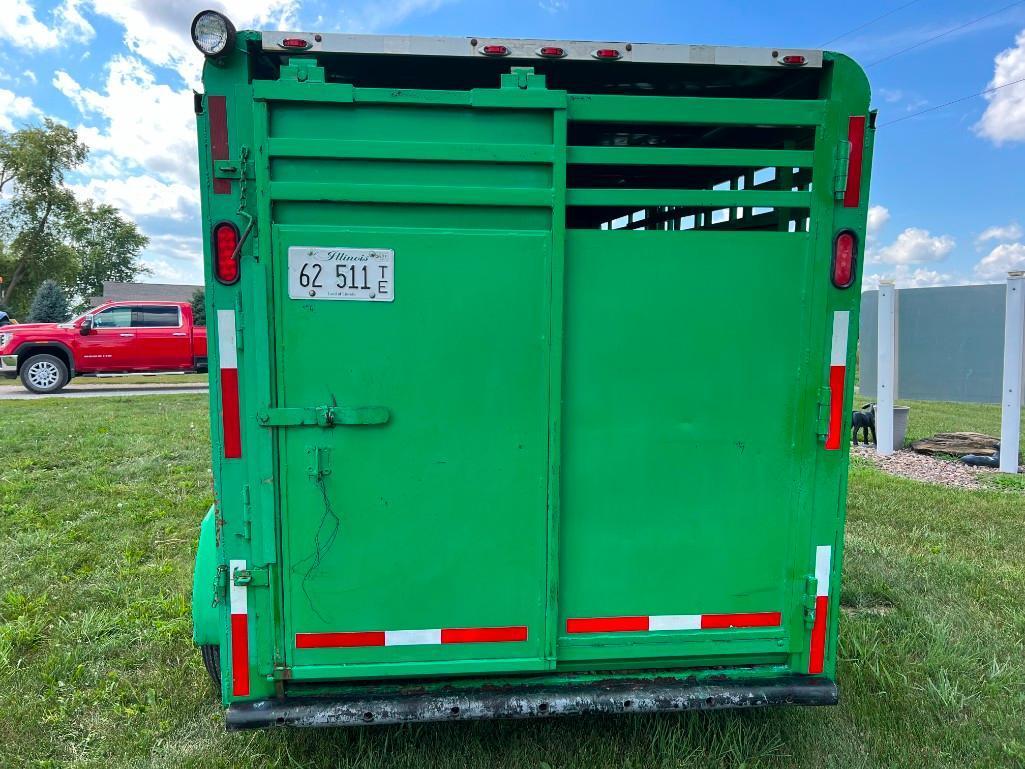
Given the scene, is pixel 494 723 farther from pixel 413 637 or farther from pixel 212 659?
pixel 212 659

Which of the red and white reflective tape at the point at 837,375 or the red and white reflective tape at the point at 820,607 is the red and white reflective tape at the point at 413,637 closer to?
the red and white reflective tape at the point at 820,607

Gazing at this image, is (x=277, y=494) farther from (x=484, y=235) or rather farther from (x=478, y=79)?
(x=478, y=79)

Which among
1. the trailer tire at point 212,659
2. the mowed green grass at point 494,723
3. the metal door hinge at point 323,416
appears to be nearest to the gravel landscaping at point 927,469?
the mowed green grass at point 494,723

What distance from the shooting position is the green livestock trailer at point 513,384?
2.35 m

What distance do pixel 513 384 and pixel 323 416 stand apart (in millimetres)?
678

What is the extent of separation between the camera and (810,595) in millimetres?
2676

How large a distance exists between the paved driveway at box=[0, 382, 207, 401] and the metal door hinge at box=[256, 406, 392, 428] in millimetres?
13595

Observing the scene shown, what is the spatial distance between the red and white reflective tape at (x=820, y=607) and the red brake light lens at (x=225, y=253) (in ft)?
7.85

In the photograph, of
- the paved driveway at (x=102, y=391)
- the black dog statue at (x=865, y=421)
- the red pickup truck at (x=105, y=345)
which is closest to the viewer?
the black dog statue at (x=865, y=421)

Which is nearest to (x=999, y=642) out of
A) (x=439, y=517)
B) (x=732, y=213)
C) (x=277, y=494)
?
(x=732, y=213)

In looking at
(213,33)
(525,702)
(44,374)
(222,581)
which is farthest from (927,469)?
(44,374)

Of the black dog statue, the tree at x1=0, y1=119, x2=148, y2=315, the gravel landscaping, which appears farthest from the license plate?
the tree at x1=0, y1=119, x2=148, y2=315

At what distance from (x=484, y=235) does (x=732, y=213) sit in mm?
1594

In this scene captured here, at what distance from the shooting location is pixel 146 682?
3.49 m
